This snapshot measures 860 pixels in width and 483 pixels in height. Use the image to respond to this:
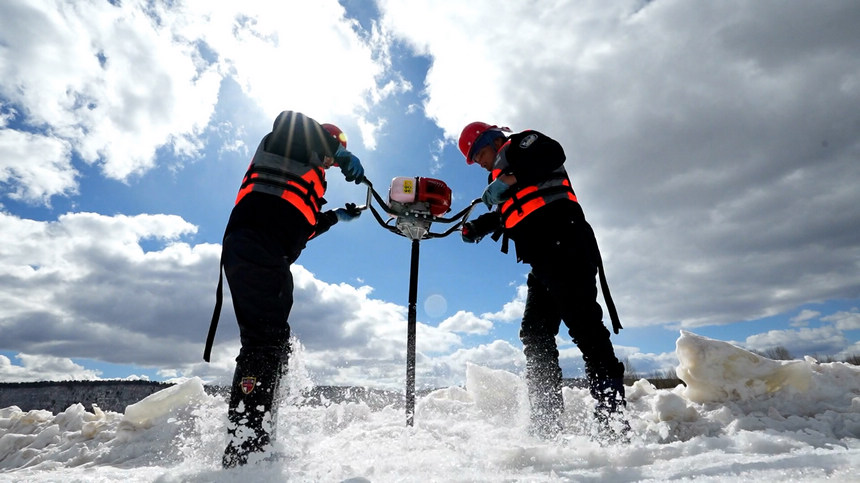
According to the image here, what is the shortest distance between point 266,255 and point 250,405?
898mm

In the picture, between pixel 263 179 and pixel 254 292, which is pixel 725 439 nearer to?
pixel 254 292

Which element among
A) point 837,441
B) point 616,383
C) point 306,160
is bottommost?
point 837,441

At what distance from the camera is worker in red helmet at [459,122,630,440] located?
10.1 feet

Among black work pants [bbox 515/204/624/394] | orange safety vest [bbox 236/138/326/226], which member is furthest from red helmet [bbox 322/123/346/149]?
black work pants [bbox 515/204/624/394]

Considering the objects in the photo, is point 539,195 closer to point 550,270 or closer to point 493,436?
point 550,270

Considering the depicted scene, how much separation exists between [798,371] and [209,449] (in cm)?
431

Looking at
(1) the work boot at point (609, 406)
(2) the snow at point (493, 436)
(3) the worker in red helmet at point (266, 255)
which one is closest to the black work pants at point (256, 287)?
(3) the worker in red helmet at point (266, 255)

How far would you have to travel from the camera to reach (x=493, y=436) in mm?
3201

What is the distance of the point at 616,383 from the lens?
3.00 metres

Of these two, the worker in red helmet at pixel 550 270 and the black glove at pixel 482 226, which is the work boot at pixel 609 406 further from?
the black glove at pixel 482 226

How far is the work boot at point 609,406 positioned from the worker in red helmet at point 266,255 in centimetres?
218

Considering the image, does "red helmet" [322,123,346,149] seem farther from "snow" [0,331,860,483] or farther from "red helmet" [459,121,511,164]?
"snow" [0,331,860,483]

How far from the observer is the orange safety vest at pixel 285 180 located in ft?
9.86

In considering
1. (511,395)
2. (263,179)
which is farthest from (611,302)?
(263,179)
